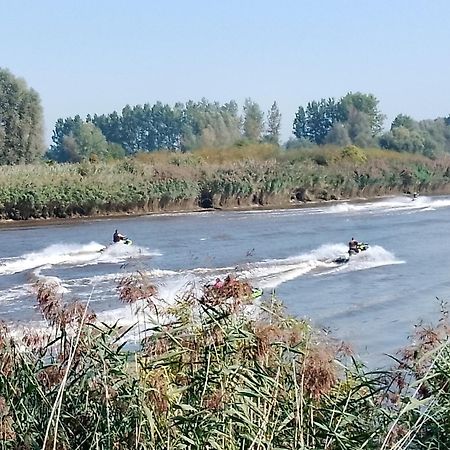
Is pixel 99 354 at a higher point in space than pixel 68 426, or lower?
higher

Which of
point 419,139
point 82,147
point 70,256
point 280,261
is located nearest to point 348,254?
point 280,261

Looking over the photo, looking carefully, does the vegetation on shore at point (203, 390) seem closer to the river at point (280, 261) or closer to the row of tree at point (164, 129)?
the river at point (280, 261)

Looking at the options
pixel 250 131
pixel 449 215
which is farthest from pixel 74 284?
pixel 250 131

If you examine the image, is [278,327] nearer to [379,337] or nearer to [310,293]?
[379,337]

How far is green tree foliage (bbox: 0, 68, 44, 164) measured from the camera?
55.9 metres

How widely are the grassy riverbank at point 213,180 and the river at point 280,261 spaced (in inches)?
91.3

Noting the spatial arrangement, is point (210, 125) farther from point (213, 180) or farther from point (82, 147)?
point (213, 180)

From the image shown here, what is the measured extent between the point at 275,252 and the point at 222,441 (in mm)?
25018

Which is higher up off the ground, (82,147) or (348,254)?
(82,147)

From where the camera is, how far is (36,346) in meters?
6.17

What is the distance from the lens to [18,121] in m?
55.8

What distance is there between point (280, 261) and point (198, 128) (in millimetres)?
52379

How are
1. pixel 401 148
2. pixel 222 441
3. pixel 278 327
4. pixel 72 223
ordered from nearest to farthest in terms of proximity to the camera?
pixel 222 441, pixel 278 327, pixel 72 223, pixel 401 148

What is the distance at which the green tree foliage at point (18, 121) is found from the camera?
183ft
